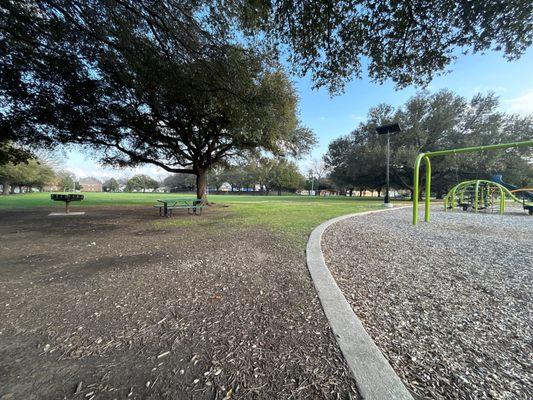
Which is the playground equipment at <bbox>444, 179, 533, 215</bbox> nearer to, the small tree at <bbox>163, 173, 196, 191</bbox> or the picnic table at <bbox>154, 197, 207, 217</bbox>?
the picnic table at <bbox>154, 197, 207, 217</bbox>

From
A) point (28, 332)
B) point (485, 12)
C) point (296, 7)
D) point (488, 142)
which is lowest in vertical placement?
point (28, 332)

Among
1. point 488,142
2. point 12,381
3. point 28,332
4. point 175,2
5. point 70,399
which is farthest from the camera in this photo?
point 488,142

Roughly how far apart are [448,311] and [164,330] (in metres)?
2.77

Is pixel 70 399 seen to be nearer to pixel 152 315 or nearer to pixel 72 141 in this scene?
pixel 152 315

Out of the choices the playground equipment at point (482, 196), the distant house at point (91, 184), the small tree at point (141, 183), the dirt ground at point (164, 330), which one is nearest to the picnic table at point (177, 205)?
the dirt ground at point (164, 330)

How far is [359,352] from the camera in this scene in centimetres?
169

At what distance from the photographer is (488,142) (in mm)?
25281

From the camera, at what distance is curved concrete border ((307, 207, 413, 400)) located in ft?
4.52

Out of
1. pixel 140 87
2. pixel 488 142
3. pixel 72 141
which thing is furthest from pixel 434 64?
pixel 488 142

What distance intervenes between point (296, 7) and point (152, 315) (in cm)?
553

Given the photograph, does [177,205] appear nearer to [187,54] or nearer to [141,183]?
[187,54]

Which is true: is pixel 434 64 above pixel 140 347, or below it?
above

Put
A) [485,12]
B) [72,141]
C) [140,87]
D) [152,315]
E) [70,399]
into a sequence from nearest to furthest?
[70,399] → [152,315] → [485,12] → [140,87] → [72,141]

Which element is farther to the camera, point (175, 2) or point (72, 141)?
point (72, 141)
